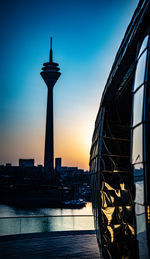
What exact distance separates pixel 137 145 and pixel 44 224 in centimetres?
1387

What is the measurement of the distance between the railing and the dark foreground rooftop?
1.59ft

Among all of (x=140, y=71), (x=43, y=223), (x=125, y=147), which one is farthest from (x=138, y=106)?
(x=43, y=223)

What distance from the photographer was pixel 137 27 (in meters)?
6.25

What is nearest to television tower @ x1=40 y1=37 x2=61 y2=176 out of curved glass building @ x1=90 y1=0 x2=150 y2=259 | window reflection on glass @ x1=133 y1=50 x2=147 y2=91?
curved glass building @ x1=90 y1=0 x2=150 y2=259

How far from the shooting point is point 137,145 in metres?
5.32

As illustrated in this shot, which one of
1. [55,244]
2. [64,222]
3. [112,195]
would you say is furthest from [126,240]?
[64,222]

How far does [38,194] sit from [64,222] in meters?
92.2

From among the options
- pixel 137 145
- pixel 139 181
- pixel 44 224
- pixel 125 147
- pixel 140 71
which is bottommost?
pixel 44 224

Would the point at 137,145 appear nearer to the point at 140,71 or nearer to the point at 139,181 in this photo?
the point at 139,181

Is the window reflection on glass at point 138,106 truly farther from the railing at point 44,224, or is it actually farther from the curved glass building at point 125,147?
the railing at point 44,224

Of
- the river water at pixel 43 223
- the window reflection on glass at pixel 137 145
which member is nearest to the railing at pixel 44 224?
the river water at pixel 43 223

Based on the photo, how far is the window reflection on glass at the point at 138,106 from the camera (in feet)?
17.4

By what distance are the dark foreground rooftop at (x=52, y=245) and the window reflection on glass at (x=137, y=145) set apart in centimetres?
793

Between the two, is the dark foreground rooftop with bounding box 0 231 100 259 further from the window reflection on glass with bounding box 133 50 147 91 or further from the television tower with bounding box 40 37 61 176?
the television tower with bounding box 40 37 61 176
